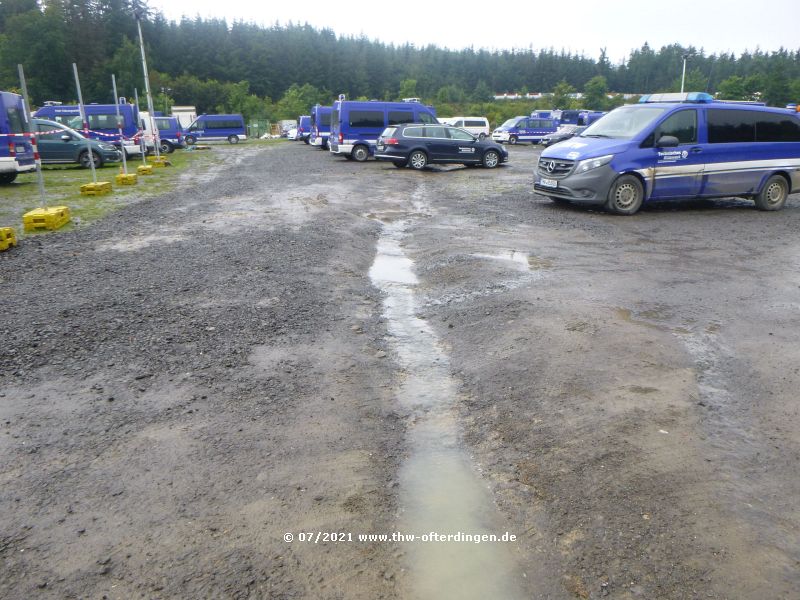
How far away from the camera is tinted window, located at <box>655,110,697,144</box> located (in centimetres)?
1100

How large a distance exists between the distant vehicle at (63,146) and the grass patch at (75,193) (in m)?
0.46

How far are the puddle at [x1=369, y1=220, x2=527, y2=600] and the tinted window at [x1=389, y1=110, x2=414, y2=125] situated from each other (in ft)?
70.2

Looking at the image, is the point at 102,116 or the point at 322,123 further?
the point at 322,123

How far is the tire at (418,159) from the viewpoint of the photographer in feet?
69.6

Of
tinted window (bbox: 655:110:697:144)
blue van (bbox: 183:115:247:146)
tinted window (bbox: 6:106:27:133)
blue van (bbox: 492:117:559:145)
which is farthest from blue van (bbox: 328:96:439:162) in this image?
blue van (bbox: 183:115:247:146)

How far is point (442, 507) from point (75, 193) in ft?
49.0

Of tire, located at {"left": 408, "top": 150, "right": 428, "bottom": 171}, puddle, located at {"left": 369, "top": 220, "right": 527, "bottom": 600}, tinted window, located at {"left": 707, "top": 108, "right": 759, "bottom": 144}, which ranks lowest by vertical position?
puddle, located at {"left": 369, "top": 220, "right": 527, "bottom": 600}

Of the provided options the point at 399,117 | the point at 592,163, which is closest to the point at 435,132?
the point at 399,117

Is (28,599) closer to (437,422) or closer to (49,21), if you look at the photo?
(437,422)

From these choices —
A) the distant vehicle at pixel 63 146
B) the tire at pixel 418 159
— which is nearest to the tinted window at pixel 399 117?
the tire at pixel 418 159

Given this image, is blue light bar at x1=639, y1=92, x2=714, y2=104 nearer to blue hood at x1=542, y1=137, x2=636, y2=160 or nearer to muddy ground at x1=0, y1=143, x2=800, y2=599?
blue hood at x1=542, y1=137, x2=636, y2=160

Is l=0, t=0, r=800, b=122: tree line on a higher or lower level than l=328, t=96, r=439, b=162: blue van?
higher

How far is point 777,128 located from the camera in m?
11.9

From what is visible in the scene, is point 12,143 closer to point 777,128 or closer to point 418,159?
point 418,159
